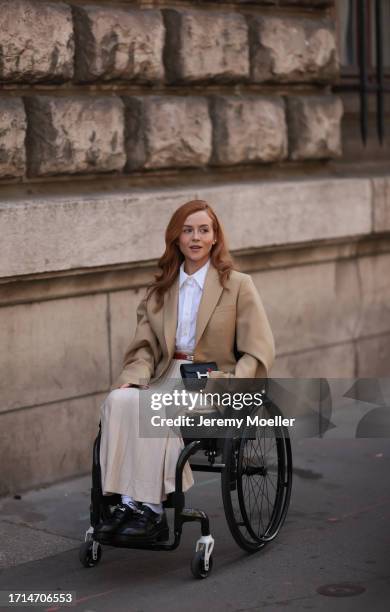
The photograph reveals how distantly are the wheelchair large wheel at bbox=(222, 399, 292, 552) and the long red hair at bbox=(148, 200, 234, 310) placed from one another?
2.05 feet

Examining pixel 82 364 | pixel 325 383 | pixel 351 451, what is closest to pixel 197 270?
pixel 82 364

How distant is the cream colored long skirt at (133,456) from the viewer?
5.20m

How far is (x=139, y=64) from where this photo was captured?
7133mm

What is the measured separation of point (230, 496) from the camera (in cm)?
526

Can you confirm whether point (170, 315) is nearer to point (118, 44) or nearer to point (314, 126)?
point (118, 44)

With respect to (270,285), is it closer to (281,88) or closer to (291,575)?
(281,88)

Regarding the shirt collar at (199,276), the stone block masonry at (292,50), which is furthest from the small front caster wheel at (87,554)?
the stone block masonry at (292,50)

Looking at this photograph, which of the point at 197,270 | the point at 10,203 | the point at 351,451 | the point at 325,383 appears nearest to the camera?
the point at 197,270

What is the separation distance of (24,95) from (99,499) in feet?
7.76

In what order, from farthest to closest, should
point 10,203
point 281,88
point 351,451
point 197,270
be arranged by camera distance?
point 281,88 < point 351,451 < point 10,203 < point 197,270

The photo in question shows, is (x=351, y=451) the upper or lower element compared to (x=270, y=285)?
lower

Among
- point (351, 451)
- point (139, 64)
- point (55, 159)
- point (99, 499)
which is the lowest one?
point (351, 451)

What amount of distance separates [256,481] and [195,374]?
2.70ft

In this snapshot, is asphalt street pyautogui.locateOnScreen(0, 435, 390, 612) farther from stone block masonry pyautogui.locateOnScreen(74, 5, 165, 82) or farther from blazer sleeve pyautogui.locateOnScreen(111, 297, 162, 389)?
stone block masonry pyautogui.locateOnScreen(74, 5, 165, 82)
